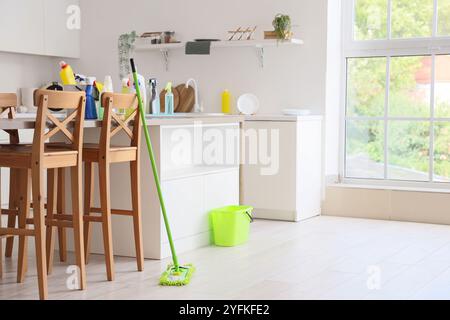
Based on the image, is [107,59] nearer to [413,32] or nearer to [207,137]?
[207,137]

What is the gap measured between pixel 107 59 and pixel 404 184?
2871 mm

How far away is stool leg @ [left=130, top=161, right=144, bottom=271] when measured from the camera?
3684mm

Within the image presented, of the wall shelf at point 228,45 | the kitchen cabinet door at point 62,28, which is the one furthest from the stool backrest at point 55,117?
the kitchen cabinet door at point 62,28

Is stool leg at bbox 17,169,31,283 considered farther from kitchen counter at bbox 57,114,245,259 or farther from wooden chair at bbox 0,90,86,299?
kitchen counter at bbox 57,114,245,259

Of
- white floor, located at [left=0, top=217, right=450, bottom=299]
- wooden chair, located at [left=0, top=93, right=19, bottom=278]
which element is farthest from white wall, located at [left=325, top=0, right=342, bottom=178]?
wooden chair, located at [left=0, top=93, right=19, bottom=278]

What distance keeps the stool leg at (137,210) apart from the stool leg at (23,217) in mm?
524

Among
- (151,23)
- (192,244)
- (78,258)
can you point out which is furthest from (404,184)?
(78,258)

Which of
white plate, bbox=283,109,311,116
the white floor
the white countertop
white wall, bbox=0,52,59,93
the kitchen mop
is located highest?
white wall, bbox=0,52,59,93

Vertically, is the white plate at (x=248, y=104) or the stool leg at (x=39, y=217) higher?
the white plate at (x=248, y=104)

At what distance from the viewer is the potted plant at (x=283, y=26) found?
5523 mm

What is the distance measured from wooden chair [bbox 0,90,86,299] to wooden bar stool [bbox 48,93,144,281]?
0.56 feet

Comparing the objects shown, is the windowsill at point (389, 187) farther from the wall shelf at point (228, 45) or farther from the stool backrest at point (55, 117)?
the stool backrest at point (55, 117)

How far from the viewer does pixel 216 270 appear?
3758 millimetres

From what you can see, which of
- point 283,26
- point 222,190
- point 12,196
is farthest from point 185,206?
point 283,26
